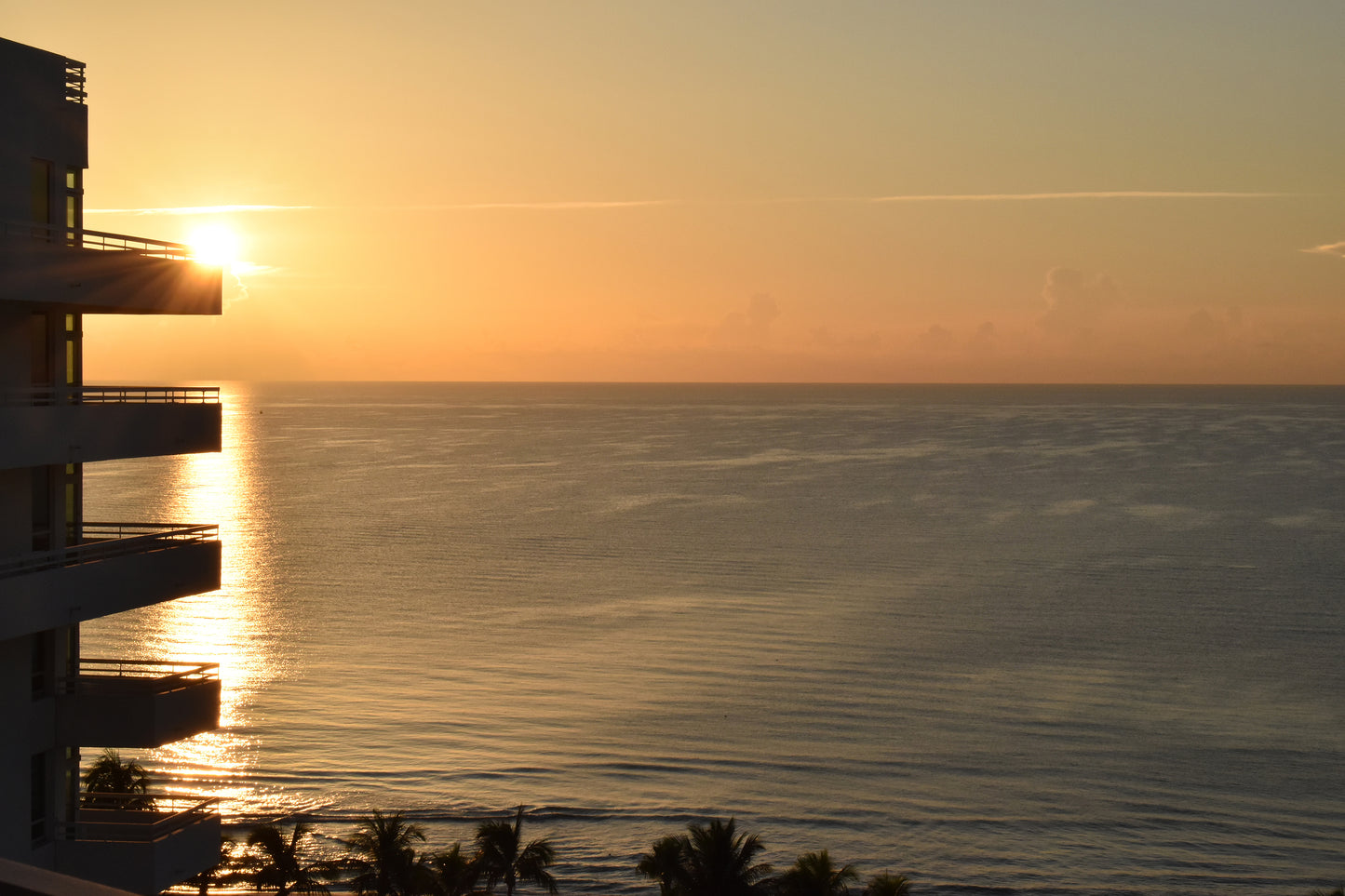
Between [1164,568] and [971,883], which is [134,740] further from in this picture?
[1164,568]

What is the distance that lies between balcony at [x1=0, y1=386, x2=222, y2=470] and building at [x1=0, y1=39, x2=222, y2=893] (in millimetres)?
23

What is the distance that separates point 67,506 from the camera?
17.0 meters

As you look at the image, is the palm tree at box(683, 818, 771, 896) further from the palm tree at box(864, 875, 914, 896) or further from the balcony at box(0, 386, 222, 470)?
the balcony at box(0, 386, 222, 470)

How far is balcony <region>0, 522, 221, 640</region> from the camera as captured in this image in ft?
49.3

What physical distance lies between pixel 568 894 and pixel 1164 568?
210 feet

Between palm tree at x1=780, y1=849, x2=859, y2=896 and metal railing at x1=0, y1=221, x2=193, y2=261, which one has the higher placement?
metal railing at x1=0, y1=221, x2=193, y2=261

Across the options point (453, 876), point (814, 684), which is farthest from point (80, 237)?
point (814, 684)

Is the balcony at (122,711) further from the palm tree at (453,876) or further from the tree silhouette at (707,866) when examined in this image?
the tree silhouette at (707,866)

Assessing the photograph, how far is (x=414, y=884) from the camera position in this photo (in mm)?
29656

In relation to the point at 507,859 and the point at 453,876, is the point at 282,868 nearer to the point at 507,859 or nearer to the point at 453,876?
the point at 453,876

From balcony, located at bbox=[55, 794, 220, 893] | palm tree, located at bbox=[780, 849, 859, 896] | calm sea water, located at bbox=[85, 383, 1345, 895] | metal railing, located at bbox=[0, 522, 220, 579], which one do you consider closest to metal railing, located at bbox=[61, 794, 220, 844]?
balcony, located at bbox=[55, 794, 220, 893]

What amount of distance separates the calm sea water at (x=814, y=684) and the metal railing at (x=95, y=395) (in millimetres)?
23424

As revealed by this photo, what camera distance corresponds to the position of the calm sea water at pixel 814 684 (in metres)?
40.8

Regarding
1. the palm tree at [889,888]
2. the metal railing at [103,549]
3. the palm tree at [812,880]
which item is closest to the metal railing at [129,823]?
the metal railing at [103,549]
